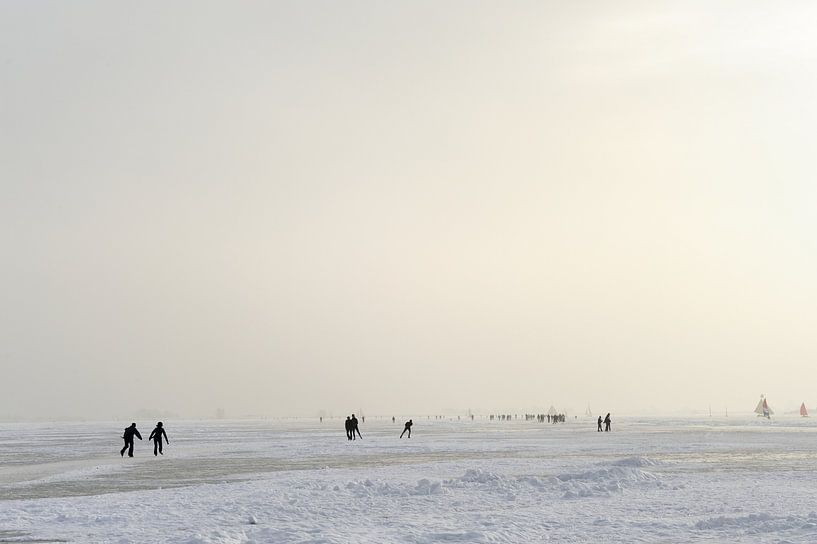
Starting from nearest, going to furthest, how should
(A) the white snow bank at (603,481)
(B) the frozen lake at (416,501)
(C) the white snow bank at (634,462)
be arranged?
(B) the frozen lake at (416,501) → (A) the white snow bank at (603,481) → (C) the white snow bank at (634,462)

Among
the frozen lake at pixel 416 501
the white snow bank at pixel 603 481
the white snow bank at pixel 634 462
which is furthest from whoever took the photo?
the white snow bank at pixel 634 462

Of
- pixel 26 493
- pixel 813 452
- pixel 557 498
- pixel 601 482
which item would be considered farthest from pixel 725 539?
pixel 813 452

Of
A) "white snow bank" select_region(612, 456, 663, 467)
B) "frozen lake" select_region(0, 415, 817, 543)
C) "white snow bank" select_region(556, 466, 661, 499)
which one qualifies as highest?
"white snow bank" select_region(612, 456, 663, 467)

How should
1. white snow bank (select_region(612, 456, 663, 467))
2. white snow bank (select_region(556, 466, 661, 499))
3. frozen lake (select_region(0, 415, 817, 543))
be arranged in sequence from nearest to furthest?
frozen lake (select_region(0, 415, 817, 543))
white snow bank (select_region(556, 466, 661, 499))
white snow bank (select_region(612, 456, 663, 467))

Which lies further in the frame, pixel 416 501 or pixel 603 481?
pixel 603 481

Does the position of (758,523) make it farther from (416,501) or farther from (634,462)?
(634,462)

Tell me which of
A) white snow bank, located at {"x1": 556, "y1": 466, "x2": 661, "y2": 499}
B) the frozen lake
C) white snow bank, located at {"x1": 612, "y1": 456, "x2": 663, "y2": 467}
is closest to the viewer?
the frozen lake

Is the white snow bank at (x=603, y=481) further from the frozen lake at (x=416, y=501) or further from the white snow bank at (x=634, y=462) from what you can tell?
the white snow bank at (x=634, y=462)

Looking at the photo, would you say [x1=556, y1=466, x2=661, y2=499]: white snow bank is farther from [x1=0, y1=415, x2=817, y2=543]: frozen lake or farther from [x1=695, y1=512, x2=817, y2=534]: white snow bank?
[x1=695, y1=512, x2=817, y2=534]: white snow bank

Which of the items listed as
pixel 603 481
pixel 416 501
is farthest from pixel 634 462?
pixel 416 501

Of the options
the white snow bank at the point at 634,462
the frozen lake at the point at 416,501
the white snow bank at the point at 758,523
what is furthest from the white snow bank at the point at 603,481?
the white snow bank at the point at 758,523

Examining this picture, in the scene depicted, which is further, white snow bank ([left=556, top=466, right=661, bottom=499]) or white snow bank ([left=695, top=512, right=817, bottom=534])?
white snow bank ([left=556, top=466, right=661, bottom=499])

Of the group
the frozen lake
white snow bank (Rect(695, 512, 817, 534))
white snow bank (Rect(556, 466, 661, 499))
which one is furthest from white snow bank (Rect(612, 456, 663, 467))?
white snow bank (Rect(695, 512, 817, 534))

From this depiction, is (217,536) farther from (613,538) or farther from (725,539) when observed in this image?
(725,539)
